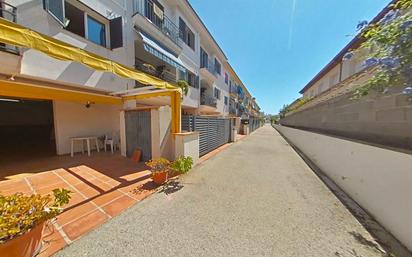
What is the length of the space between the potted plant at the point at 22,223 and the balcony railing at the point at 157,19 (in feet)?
32.7

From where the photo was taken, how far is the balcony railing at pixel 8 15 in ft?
14.6

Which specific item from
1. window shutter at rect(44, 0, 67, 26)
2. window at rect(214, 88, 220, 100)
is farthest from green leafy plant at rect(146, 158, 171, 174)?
window at rect(214, 88, 220, 100)

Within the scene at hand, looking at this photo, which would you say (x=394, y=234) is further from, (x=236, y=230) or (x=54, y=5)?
(x=54, y=5)

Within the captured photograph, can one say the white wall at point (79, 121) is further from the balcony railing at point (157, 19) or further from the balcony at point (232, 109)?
the balcony at point (232, 109)

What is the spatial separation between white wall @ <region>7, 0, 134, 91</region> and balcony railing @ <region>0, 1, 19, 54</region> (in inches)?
8.7

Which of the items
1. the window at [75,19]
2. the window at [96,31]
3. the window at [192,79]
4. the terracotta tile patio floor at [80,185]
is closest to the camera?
the terracotta tile patio floor at [80,185]

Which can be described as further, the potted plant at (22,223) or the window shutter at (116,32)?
the window shutter at (116,32)

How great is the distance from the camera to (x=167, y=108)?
6582mm

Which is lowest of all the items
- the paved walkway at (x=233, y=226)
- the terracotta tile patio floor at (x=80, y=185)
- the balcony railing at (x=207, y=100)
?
the paved walkway at (x=233, y=226)

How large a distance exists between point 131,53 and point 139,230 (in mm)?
9235

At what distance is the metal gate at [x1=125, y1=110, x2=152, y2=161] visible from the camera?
6.82 m

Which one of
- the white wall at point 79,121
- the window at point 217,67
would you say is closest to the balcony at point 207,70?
the window at point 217,67

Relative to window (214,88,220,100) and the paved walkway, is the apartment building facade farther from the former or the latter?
window (214,88,220,100)

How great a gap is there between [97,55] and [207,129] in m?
6.37
